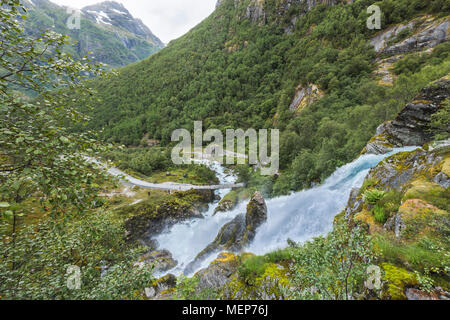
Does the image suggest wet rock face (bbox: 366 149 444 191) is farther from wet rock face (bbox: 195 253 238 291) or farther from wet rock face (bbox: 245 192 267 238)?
wet rock face (bbox: 195 253 238 291)

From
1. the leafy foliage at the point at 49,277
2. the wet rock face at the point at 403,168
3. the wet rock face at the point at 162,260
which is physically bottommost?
the wet rock face at the point at 162,260

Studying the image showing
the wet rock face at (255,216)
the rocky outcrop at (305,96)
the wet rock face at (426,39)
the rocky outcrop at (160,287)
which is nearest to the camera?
the rocky outcrop at (160,287)

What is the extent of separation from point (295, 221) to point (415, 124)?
1328 centimetres

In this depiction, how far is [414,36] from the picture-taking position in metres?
42.8

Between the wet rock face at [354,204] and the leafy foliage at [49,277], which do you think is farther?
the wet rock face at [354,204]

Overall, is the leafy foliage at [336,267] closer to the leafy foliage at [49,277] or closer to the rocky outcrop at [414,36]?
the leafy foliage at [49,277]

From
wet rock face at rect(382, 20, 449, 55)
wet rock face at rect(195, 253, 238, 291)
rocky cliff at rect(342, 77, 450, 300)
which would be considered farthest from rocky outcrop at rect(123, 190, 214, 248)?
wet rock face at rect(382, 20, 449, 55)

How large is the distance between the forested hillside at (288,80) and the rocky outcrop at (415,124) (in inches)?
168

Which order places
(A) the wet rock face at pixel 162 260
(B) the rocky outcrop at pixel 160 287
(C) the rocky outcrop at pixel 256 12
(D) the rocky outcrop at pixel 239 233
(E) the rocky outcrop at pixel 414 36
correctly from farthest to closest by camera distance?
(C) the rocky outcrop at pixel 256 12 < (E) the rocky outcrop at pixel 414 36 < (A) the wet rock face at pixel 162 260 < (D) the rocky outcrop at pixel 239 233 < (B) the rocky outcrop at pixel 160 287

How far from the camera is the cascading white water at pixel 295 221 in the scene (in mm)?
14039

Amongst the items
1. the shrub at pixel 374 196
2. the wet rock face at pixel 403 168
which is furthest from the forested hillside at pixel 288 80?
the shrub at pixel 374 196

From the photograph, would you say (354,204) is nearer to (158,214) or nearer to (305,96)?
(158,214)

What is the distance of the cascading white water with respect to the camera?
14.0 meters

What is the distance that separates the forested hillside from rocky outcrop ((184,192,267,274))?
9143 mm
